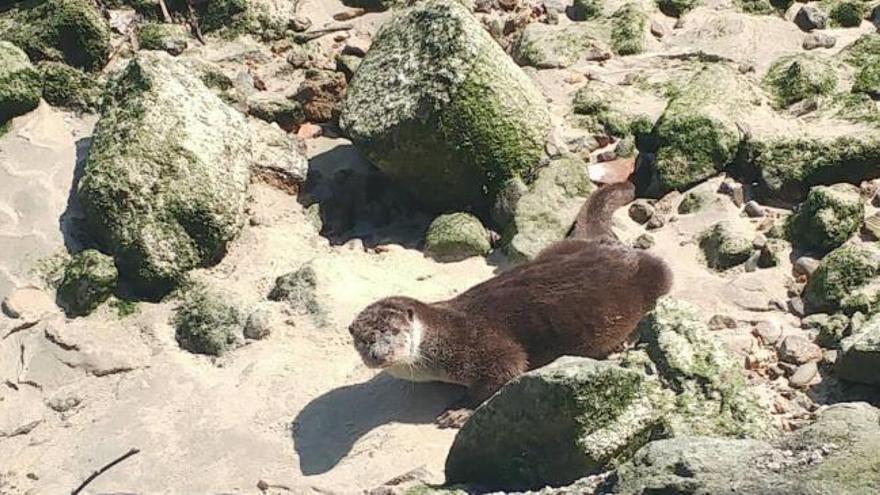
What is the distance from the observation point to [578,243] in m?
8.23

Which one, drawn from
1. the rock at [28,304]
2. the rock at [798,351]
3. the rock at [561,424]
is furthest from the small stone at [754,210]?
the rock at [28,304]

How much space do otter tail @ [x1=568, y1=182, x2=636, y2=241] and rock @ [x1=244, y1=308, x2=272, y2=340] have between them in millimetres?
2006

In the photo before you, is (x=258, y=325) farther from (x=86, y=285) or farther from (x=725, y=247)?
(x=725, y=247)

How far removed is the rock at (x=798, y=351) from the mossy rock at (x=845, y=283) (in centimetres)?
36

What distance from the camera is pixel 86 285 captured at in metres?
8.50

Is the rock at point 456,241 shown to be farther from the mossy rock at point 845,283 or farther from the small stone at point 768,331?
the mossy rock at point 845,283

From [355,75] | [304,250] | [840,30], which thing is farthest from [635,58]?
[304,250]

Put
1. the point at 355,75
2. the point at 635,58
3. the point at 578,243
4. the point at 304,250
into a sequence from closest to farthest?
1. the point at 578,243
2. the point at 304,250
3. the point at 355,75
4. the point at 635,58

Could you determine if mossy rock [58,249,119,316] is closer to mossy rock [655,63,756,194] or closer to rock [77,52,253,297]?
rock [77,52,253,297]

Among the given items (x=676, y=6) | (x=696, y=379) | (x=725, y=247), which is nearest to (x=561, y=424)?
(x=696, y=379)

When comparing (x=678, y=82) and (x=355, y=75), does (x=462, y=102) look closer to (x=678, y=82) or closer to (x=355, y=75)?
(x=355, y=75)

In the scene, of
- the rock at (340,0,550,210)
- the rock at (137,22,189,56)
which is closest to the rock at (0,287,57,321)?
the rock at (340,0,550,210)

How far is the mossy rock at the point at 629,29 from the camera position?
10.6 meters

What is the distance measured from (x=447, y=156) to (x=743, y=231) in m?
2.03
